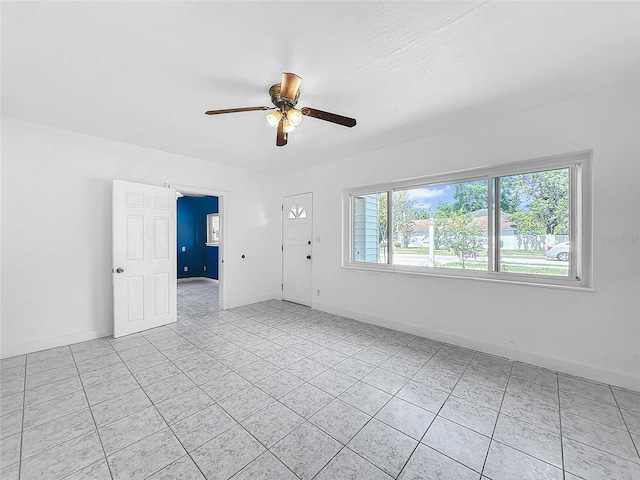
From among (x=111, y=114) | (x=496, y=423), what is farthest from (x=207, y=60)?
(x=496, y=423)

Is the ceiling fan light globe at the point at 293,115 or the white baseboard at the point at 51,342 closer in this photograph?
the ceiling fan light globe at the point at 293,115

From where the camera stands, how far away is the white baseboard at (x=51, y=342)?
2.82 meters

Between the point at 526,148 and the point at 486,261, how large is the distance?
4.24 ft

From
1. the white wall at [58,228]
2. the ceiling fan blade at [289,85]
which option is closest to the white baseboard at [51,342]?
the white wall at [58,228]

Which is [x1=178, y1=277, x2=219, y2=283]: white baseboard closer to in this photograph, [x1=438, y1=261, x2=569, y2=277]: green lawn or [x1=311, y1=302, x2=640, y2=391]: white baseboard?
[x1=311, y1=302, x2=640, y2=391]: white baseboard

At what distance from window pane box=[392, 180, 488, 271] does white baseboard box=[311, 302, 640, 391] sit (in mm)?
876

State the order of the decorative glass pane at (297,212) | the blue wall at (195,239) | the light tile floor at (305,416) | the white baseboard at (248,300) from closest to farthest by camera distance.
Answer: the light tile floor at (305,416)
the white baseboard at (248,300)
the decorative glass pane at (297,212)
the blue wall at (195,239)

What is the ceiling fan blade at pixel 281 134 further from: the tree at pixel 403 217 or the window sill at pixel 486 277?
the window sill at pixel 486 277

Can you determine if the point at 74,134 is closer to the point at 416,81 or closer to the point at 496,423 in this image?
the point at 416,81

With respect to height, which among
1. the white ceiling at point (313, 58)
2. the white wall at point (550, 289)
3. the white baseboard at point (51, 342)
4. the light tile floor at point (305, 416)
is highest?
the white ceiling at point (313, 58)

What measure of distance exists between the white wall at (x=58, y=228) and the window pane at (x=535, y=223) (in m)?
4.68

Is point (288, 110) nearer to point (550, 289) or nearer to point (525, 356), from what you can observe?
point (550, 289)

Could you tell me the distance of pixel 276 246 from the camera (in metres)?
5.46

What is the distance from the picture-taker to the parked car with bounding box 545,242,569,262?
102 inches
